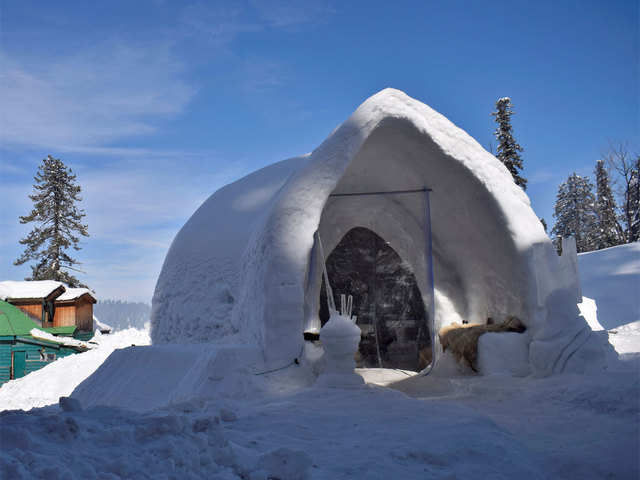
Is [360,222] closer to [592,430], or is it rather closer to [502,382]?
[502,382]

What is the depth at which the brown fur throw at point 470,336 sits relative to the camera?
6953mm

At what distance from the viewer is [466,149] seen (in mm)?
7223

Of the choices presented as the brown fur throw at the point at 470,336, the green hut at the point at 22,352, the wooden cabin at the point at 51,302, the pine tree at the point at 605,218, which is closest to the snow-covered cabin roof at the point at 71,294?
the wooden cabin at the point at 51,302

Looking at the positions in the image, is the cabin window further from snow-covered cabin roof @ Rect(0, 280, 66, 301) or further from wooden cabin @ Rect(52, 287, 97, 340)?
wooden cabin @ Rect(52, 287, 97, 340)

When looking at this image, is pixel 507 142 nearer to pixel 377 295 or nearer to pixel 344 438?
pixel 377 295

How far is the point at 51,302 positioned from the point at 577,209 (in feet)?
79.8

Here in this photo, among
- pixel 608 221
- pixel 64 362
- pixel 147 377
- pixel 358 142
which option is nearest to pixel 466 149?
pixel 358 142

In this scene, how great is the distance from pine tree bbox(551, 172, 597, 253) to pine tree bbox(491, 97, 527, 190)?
22.6 feet

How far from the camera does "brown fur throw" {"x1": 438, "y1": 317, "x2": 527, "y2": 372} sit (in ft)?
22.8

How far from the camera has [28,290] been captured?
1598 centimetres

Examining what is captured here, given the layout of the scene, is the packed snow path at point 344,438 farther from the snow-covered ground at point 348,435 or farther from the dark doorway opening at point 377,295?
the dark doorway opening at point 377,295

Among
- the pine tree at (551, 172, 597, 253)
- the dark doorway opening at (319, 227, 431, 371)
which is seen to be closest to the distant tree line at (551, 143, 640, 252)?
the pine tree at (551, 172, 597, 253)

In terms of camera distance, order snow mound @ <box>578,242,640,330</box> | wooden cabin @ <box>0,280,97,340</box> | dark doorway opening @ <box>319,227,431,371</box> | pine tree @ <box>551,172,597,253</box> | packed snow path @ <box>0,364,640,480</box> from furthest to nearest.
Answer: pine tree @ <box>551,172,597,253</box> → wooden cabin @ <box>0,280,97,340</box> → snow mound @ <box>578,242,640,330</box> → dark doorway opening @ <box>319,227,431,371</box> → packed snow path @ <box>0,364,640,480</box>

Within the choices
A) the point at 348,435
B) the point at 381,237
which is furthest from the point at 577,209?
the point at 348,435
